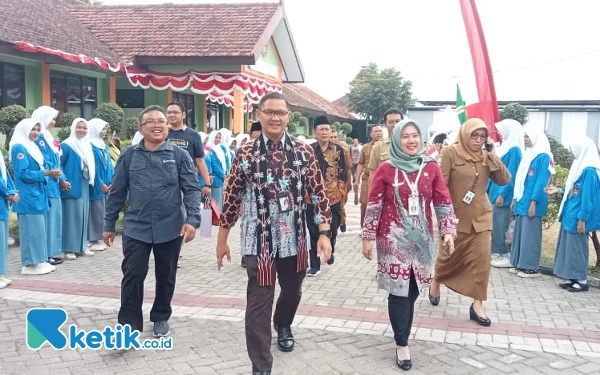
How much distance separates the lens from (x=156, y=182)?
4227mm

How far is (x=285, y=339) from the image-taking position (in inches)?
168

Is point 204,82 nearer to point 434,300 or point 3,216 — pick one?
point 3,216

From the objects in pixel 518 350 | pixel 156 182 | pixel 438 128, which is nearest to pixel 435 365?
pixel 518 350

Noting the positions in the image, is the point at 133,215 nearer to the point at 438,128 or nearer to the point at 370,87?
the point at 438,128

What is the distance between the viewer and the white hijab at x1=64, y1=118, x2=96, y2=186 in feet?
23.8

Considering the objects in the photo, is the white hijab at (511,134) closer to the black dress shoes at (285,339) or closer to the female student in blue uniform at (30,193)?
the black dress shoes at (285,339)

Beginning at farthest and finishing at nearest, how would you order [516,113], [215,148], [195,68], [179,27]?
[516,113]
[179,27]
[195,68]
[215,148]

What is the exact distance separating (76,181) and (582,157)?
6263 mm

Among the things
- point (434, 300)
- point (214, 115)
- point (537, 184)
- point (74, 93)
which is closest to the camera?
point (434, 300)

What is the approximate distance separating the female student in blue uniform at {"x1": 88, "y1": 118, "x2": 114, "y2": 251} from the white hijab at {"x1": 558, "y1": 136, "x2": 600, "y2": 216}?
19.4 feet

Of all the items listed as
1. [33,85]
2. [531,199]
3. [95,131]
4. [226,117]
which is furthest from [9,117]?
[226,117]

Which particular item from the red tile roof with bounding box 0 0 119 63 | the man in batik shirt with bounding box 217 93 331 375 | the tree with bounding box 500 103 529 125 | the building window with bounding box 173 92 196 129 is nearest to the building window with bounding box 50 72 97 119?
the red tile roof with bounding box 0 0 119 63

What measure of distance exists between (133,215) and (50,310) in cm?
148

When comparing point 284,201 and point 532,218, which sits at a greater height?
point 284,201
